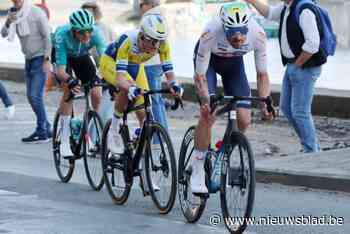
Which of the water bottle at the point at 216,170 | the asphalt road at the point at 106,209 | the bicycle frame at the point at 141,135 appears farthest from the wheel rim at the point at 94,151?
the water bottle at the point at 216,170

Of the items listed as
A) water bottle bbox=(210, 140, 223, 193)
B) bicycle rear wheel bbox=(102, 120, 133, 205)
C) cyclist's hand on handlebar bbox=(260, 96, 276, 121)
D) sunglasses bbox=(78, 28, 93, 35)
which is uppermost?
cyclist's hand on handlebar bbox=(260, 96, 276, 121)

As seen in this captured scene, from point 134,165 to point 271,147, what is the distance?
4.23m

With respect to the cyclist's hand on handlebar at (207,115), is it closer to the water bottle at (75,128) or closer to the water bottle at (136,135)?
the water bottle at (136,135)

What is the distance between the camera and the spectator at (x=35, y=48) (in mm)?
15312

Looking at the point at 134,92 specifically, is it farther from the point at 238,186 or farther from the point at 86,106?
the point at 86,106

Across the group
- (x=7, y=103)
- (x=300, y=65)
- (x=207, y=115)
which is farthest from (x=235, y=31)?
(x=7, y=103)

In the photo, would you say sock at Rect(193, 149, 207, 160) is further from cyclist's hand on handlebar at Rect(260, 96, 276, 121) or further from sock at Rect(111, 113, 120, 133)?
sock at Rect(111, 113, 120, 133)

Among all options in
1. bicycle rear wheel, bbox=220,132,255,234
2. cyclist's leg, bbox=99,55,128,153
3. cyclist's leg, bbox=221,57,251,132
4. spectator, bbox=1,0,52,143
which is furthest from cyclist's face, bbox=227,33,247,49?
spectator, bbox=1,0,52,143

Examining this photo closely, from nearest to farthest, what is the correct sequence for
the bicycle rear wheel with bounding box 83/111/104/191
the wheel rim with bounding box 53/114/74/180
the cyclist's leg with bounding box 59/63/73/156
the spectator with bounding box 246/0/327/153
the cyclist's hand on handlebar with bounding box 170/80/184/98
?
1. the cyclist's hand on handlebar with bounding box 170/80/184/98
2. the bicycle rear wheel with bounding box 83/111/104/191
3. the cyclist's leg with bounding box 59/63/73/156
4. the wheel rim with bounding box 53/114/74/180
5. the spectator with bounding box 246/0/327/153

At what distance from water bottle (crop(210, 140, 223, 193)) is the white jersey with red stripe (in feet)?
1.99

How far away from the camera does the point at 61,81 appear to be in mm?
12242

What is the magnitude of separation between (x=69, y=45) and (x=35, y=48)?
2.94 meters

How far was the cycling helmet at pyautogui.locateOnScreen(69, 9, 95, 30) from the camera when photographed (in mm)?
11789

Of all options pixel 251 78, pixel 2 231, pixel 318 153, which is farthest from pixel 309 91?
pixel 251 78
